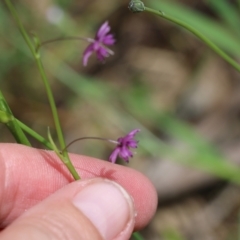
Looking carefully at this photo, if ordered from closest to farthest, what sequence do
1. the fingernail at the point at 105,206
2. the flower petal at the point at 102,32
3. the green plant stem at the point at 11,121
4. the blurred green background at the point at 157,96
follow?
the green plant stem at the point at 11,121, the fingernail at the point at 105,206, the flower petal at the point at 102,32, the blurred green background at the point at 157,96

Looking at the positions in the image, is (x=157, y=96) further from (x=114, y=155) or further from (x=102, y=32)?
(x=114, y=155)

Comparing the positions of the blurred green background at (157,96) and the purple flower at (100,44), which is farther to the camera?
the blurred green background at (157,96)

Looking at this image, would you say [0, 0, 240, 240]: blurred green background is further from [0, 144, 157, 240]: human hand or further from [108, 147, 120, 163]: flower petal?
[108, 147, 120, 163]: flower petal

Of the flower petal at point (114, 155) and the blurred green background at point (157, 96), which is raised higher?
the flower petal at point (114, 155)

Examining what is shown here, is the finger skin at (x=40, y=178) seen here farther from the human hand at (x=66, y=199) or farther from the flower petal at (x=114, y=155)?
the flower petal at (x=114, y=155)

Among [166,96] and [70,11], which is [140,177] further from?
[70,11]

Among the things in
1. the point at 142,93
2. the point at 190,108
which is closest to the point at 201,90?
the point at 190,108

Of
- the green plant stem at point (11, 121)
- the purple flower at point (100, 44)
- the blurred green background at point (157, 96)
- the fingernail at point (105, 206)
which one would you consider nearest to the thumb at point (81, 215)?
the fingernail at point (105, 206)
